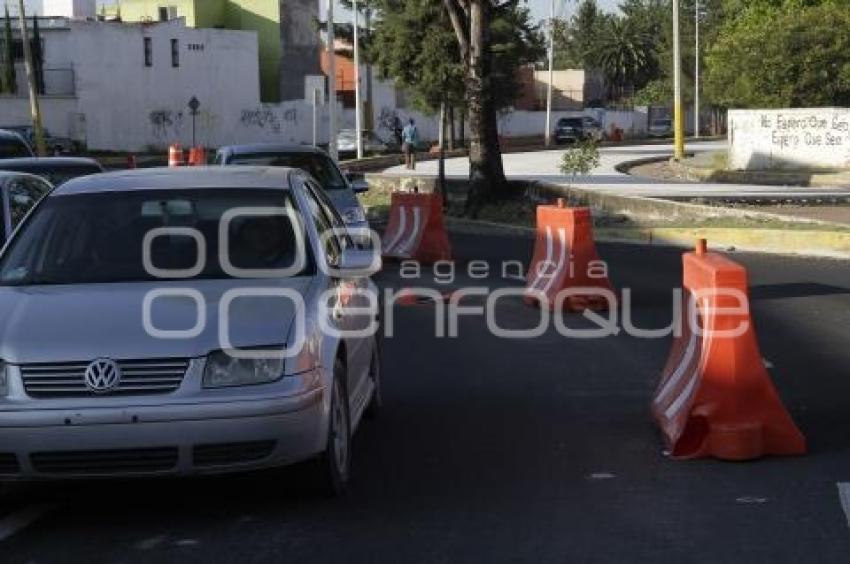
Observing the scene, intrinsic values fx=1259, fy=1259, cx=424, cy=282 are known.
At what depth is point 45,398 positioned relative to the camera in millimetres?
5230

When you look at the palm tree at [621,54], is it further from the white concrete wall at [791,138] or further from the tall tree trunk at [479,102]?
the tall tree trunk at [479,102]

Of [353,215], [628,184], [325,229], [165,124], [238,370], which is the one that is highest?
[165,124]

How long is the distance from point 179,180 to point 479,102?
16.5 metres

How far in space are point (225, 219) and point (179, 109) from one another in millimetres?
58684

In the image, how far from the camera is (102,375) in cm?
523

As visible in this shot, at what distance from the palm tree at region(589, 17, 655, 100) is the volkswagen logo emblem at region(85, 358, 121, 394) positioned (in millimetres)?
119280

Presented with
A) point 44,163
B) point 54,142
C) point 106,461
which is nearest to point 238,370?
point 106,461

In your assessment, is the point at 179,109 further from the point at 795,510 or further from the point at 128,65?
the point at 795,510

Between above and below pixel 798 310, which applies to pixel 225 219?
above

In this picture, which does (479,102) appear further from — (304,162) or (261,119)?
(261,119)

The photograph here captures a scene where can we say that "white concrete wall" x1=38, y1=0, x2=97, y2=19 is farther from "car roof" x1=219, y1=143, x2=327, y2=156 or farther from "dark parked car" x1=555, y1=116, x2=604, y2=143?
"car roof" x1=219, y1=143, x2=327, y2=156

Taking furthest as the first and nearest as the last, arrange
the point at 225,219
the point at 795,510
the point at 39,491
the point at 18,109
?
the point at 18,109, the point at 225,219, the point at 39,491, the point at 795,510

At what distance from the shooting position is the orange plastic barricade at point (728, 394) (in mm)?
6552

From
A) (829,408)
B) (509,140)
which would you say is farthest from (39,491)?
(509,140)
